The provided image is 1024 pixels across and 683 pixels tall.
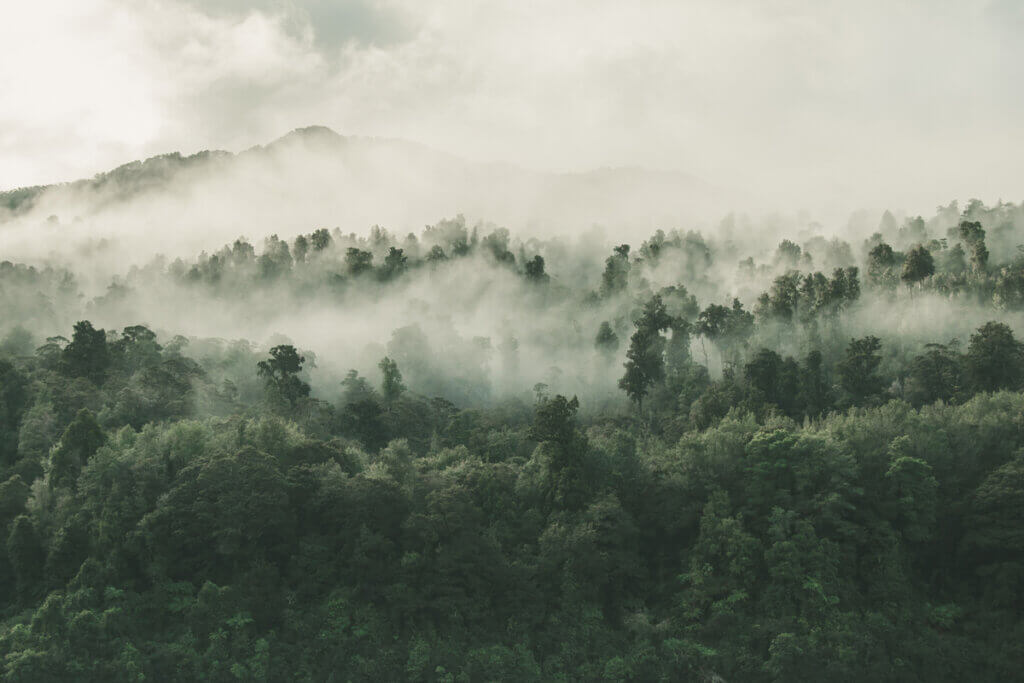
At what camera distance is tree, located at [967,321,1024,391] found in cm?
6456

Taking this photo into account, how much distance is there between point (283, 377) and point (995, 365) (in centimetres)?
5825

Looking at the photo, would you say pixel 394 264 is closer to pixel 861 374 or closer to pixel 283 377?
pixel 283 377

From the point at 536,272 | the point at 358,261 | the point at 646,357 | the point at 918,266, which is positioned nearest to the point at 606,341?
the point at 646,357

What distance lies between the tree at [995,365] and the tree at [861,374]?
695 centimetres

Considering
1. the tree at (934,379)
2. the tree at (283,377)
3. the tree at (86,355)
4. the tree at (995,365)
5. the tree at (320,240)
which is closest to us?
the tree at (995,365)

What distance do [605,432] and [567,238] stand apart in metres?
81.9

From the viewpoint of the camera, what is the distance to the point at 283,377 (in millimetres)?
78125

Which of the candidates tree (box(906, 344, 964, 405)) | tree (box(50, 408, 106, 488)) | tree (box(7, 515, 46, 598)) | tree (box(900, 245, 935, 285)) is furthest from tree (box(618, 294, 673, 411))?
tree (box(7, 515, 46, 598))

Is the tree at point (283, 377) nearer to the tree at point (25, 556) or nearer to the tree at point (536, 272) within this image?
the tree at point (25, 556)

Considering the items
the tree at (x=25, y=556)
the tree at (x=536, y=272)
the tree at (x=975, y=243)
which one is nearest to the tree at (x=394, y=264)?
the tree at (x=536, y=272)

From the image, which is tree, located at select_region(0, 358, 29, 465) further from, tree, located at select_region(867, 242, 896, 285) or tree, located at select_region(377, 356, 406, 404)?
tree, located at select_region(867, 242, 896, 285)

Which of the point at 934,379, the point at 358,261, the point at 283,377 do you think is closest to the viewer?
the point at 934,379

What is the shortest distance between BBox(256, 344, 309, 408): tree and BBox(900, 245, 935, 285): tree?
2322 inches

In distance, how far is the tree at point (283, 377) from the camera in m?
75.4
